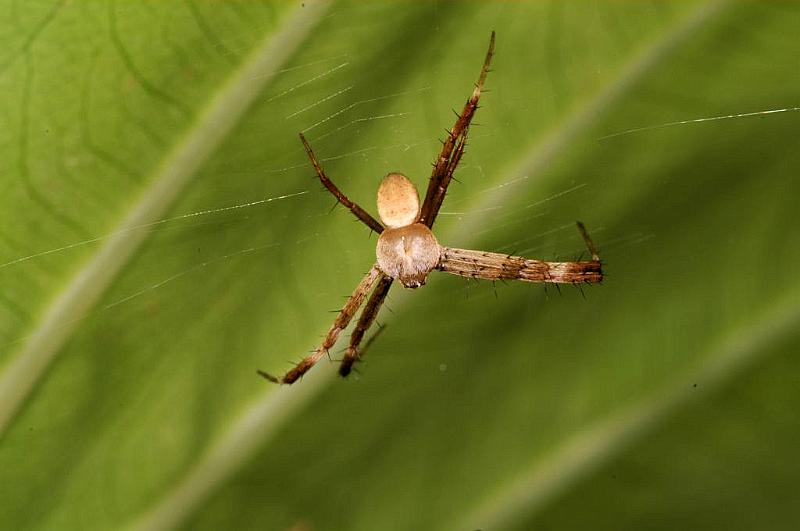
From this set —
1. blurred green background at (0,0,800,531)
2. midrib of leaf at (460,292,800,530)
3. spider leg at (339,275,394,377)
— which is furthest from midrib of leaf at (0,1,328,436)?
midrib of leaf at (460,292,800,530)

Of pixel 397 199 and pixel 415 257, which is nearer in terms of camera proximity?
pixel 397 199

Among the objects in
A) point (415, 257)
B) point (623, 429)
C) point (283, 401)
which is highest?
point (415, 257)

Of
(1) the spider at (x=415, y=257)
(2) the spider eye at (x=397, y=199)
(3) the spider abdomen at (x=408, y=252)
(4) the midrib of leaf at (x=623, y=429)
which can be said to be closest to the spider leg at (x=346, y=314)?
(1) the spider at (x=415, y=257)

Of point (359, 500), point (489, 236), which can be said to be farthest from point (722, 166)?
point (359, 500)

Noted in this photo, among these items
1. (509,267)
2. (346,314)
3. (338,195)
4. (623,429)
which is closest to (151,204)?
(338,195)

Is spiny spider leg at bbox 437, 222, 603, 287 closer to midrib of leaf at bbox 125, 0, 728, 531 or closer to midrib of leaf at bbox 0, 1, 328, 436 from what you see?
midrib of leaf at bbox 125, 0, 728, 531

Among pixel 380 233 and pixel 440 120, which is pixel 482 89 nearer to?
pixel 440 120

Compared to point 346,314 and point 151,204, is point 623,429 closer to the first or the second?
point 346,314
